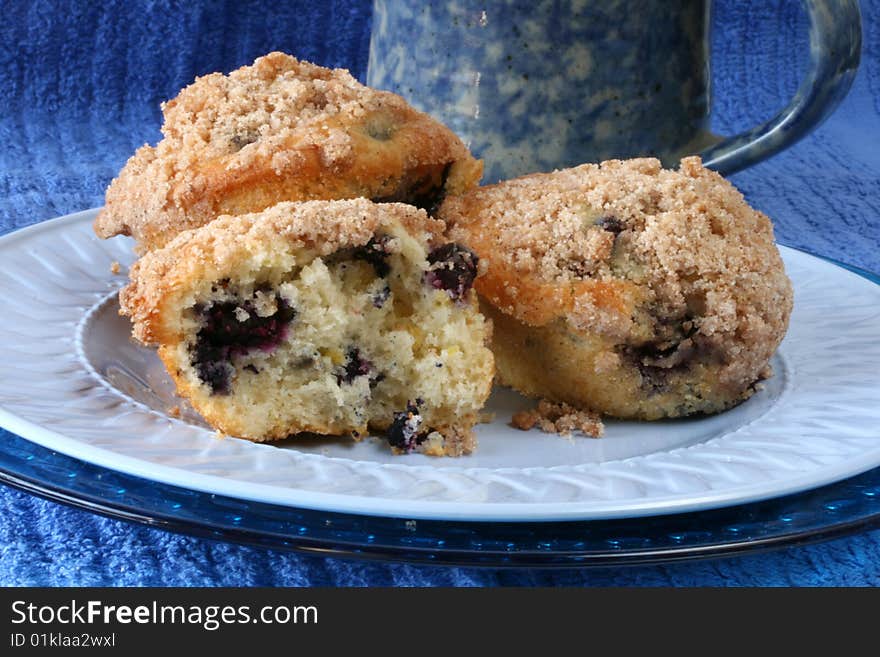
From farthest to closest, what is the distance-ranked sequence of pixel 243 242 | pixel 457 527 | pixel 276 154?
pixel 276 154 → pixel 243 242 → pixel 457 527

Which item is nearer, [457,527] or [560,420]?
[457,527]

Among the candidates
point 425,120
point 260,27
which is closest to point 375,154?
point 425,120

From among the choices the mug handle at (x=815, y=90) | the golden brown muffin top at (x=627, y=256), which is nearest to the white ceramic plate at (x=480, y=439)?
the golden brown muffin top at (x=627, y=256)

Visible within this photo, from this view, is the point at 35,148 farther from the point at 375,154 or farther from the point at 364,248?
the point at 364,248

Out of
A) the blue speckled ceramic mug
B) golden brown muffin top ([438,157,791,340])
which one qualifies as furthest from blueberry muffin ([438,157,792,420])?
the blue speckled ceramic mug

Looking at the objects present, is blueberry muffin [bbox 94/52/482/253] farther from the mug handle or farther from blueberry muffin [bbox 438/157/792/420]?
the mug handle

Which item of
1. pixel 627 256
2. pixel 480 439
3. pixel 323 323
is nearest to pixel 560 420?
pixel 480 439

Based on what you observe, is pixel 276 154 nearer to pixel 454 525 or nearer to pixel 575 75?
pixel 454 525

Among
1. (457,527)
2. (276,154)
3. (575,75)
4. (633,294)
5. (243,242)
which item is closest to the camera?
(457,527)
